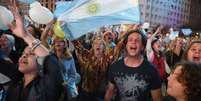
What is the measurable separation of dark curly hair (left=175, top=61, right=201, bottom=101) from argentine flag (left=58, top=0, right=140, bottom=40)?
3.36m

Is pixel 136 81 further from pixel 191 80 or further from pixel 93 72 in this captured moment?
Answer: pixel 191 80

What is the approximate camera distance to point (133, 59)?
17.3ft

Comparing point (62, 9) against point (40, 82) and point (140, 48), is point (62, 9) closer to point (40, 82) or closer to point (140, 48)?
point (140, 48)

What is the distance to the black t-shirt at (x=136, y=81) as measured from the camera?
512cm

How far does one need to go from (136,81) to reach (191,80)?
5.88ft

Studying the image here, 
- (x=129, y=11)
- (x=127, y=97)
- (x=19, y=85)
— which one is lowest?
(x=127, y=97)

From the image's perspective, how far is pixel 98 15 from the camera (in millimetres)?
6699

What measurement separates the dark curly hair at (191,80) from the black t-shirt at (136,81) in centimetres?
170

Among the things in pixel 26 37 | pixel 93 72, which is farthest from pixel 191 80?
pixel 93 72

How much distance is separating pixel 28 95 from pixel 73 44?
4.18 m

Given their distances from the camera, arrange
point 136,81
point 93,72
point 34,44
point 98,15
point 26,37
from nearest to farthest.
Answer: point 34,44 → point 26,37 → point 136,81 → point 93,72 → point 98,15

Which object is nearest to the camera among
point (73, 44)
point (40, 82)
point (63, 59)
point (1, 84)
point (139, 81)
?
point (40, 82)

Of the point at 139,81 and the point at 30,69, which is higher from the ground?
the point at 30,69

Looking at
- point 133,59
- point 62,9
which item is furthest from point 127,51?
point 62,9
